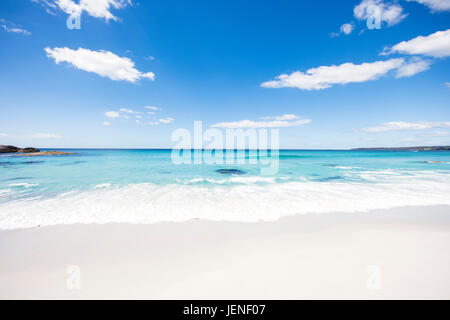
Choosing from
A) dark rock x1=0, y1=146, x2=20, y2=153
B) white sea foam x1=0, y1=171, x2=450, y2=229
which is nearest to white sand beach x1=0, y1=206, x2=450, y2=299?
white sea foam x1=0, y1=171, x2=450, y2=229

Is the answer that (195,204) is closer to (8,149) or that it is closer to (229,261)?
(229,261)

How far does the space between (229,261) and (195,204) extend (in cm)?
430

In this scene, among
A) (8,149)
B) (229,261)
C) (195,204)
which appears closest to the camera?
(229,261)

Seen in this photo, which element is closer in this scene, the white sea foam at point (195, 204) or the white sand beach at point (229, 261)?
the white sand beach at point (229, 261)

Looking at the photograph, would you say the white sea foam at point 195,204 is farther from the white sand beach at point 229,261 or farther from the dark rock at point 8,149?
the dark rock at point 8,149

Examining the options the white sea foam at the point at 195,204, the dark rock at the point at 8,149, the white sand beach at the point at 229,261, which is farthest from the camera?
the dark rock at the point at 8,149

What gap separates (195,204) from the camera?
7805 mm

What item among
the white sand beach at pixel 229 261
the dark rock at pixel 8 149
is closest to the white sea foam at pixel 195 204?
the white sand beach at pixel 229 261

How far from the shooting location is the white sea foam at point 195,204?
623 cm

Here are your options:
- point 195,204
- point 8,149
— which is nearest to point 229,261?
point 195,204

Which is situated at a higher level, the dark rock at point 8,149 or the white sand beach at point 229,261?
the dark rock at point 8,149

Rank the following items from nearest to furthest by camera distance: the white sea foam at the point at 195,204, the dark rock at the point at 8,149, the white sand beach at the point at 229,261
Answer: the white sand beach at the point at 229,261, the white sea foam at the point at 195,204, the dark rock at the point at 8,149

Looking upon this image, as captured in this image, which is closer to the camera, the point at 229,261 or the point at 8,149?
the point at 229,261

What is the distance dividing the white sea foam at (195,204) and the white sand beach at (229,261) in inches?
29.6
